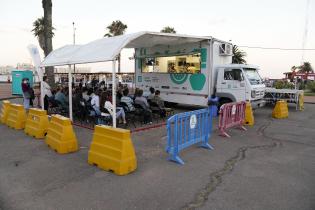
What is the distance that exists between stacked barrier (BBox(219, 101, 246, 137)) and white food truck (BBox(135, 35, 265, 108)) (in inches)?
93.5

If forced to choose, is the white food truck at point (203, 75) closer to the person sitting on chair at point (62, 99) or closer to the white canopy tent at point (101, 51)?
the white canopy tent at point (101, 51)

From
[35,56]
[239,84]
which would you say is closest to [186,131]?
[239,84]

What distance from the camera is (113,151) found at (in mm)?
5199

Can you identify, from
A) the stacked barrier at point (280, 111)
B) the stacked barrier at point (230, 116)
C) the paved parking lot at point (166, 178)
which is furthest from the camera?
the stacked barrier at point (280, 111)

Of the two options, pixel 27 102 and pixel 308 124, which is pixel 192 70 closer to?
pixel 308 124

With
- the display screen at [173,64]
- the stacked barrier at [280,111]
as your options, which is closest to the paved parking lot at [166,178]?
the stacked barrier at [280,111]

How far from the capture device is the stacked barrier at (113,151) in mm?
5070

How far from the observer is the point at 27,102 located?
12570 millimetres

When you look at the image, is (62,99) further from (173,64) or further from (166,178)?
(166,178)

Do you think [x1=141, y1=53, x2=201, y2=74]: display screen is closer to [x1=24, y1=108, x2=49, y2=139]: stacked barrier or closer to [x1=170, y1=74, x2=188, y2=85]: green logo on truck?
[x1=170, y1=74, x2=188, y2=85]: green logo on truck

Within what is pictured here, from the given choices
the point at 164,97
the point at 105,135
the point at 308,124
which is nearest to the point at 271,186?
the point at 105,135

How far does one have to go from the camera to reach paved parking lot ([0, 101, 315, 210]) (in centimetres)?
404

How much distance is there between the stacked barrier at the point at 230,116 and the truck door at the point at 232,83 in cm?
227

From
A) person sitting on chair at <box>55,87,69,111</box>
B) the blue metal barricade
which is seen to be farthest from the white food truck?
person sitting on chair at <box>55,87,69,111</box>
